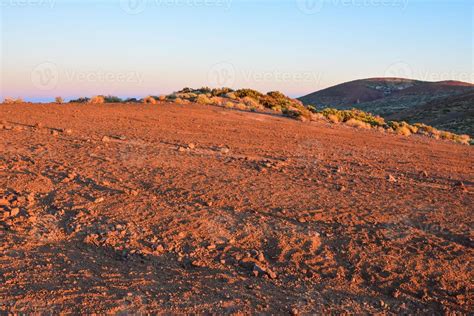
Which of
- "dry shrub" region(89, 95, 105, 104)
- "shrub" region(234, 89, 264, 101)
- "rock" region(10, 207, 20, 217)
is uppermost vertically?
"shrub" region(234, 89, 264, 101)

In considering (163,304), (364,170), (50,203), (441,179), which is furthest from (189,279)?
(441,179)

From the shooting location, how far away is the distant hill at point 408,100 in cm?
4281

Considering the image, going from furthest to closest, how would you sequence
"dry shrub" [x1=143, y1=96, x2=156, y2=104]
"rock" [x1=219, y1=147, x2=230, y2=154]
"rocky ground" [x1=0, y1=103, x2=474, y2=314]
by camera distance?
"dry shrub" [x1=143, y1=96, x2=156, y2=104] → "rock" [x1=219, y1=147, x2=230, y2=154] → "rocky ground" [x1=0, y1=103, x2=474, y2=314]

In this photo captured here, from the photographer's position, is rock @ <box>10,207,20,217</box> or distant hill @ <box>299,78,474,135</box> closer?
rock @ <box>10,207,20,217</box>

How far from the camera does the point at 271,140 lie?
523 inches

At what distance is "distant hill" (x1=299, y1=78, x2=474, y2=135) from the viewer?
42812mm

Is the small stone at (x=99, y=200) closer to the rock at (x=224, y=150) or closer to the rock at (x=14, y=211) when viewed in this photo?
the rock at (x=14, y=211)

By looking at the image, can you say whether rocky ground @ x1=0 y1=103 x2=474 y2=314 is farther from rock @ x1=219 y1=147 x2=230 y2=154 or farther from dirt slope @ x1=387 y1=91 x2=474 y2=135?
dirt slope @ x1=387 y1=91 x2=474 y2=135

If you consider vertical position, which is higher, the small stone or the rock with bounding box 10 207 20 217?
the small stone

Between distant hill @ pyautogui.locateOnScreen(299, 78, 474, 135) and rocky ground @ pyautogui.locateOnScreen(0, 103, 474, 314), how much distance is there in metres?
28.3

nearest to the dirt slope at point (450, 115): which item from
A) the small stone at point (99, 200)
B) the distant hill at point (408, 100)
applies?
the distant hill at point (408, 100)

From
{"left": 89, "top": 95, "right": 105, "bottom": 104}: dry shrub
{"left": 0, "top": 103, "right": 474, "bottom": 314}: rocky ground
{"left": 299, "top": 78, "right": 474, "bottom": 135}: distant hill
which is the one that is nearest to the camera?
{"left": 0, "top": 103, "right": 474, "bottom": 314}: rocky ground

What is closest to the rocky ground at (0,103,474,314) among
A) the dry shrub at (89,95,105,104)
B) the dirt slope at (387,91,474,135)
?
the dry shrub at (89,95,105,104)

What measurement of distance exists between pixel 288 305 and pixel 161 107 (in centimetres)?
1541
